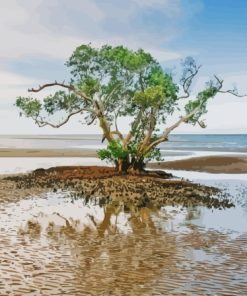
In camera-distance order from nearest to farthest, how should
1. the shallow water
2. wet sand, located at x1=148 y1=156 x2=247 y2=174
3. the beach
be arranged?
the shallow water, the beach, wet sand, located at x1=148 y1=156 x2=247 y2=174

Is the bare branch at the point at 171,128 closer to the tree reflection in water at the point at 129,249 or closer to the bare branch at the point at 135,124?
the bare branch at the point at 135,124

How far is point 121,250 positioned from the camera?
14.5m

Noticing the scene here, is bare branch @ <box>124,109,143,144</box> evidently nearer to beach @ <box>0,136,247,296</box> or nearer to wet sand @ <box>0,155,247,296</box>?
beach @ <box>0,136,247,296</box>

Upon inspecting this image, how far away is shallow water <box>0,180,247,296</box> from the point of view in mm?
11102

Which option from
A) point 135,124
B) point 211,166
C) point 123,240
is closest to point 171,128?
point 135,124

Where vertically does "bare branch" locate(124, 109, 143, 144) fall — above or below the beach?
above

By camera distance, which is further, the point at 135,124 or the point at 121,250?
the point at 135,124

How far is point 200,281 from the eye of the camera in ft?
37.6

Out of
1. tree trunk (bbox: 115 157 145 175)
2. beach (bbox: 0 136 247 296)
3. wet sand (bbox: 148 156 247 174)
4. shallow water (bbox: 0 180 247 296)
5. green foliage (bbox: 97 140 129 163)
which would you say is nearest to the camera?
shallow water (bbox: 0 180 247 296)

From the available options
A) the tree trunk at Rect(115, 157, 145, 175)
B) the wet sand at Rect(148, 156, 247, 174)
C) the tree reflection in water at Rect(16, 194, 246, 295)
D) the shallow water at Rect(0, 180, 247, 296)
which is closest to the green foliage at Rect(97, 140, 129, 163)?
the tree trunk at Rect(115, 157, 145, 175)

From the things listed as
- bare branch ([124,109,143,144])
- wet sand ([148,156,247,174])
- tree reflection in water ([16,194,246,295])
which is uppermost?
bare branch ([124,109,143,144])

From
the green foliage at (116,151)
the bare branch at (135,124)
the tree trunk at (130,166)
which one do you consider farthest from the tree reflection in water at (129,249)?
the bare branch at (135,124)

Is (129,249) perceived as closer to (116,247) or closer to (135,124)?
(116,247)

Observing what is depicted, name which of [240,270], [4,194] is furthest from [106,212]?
[240,270]
